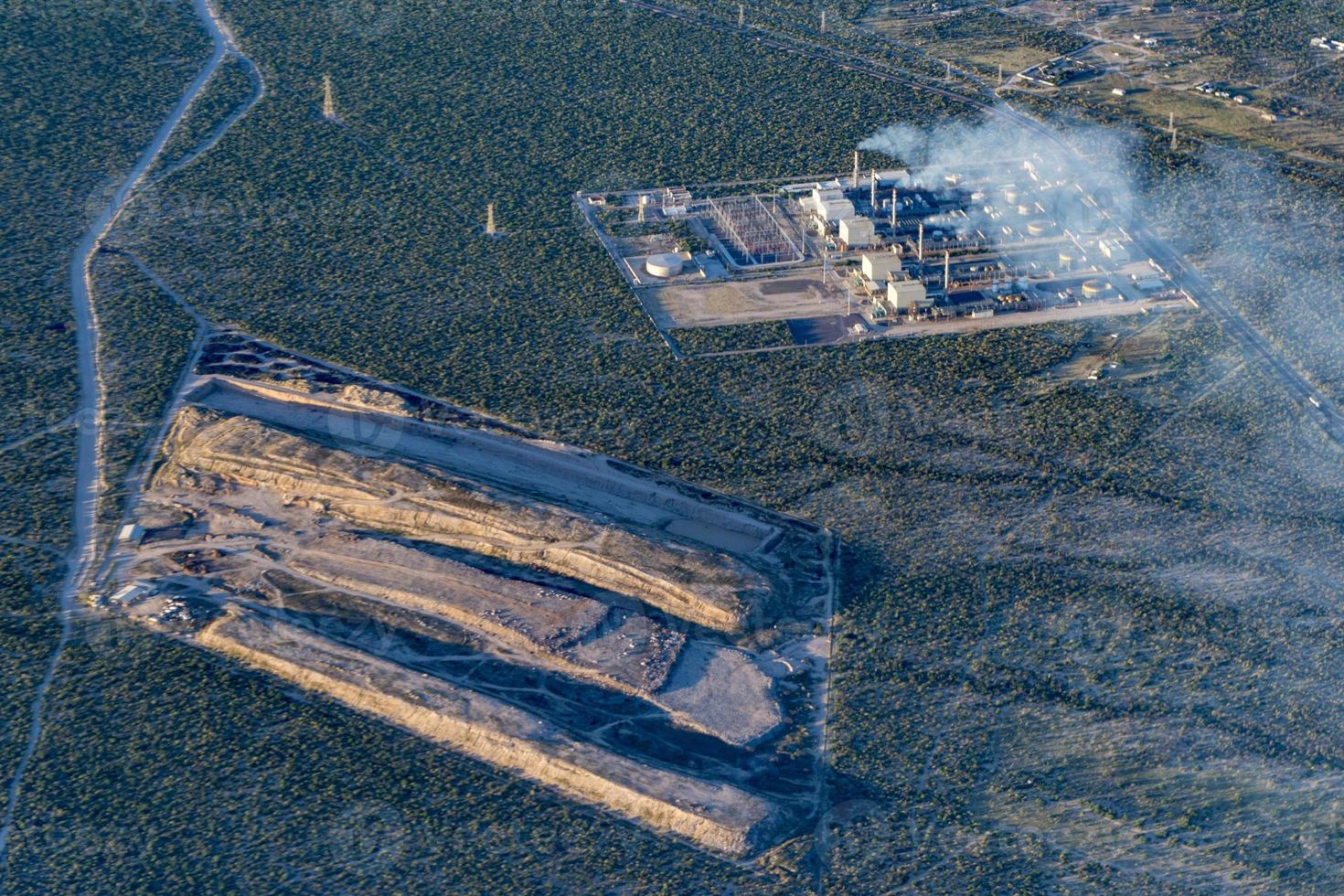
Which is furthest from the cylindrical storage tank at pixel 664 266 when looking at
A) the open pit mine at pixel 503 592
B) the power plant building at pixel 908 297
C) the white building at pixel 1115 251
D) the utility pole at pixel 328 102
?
the utility pole at pixel 328 102

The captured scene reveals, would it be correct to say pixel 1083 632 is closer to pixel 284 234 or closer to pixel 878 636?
pixel 878 636

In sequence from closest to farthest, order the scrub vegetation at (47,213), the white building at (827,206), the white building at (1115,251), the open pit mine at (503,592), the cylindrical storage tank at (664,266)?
1. the open pit mine at (503,592)
2. the scrub vegetation at (47,213)
3. the cylindrical storage tank at (664,266)
4. the white building at (1115,251)
5. the white building at (827,206)

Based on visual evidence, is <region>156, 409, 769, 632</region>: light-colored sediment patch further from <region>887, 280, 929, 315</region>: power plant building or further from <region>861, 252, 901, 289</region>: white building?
<region>861, 252, 901, 289</region>: white building

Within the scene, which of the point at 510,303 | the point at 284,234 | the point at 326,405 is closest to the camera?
the point at 326,405

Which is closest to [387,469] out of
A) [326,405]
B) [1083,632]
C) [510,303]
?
[326,405]

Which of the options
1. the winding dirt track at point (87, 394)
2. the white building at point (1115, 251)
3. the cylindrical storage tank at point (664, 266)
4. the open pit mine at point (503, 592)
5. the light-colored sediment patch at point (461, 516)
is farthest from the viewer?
the white building at point (1115, 251)

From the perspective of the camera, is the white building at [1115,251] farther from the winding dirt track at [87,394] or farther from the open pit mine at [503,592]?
the winding dirt track at [87,394]

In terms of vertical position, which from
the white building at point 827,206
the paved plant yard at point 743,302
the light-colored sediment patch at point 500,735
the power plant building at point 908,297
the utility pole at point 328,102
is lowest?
the light-colored sediment patch at point 500,735
